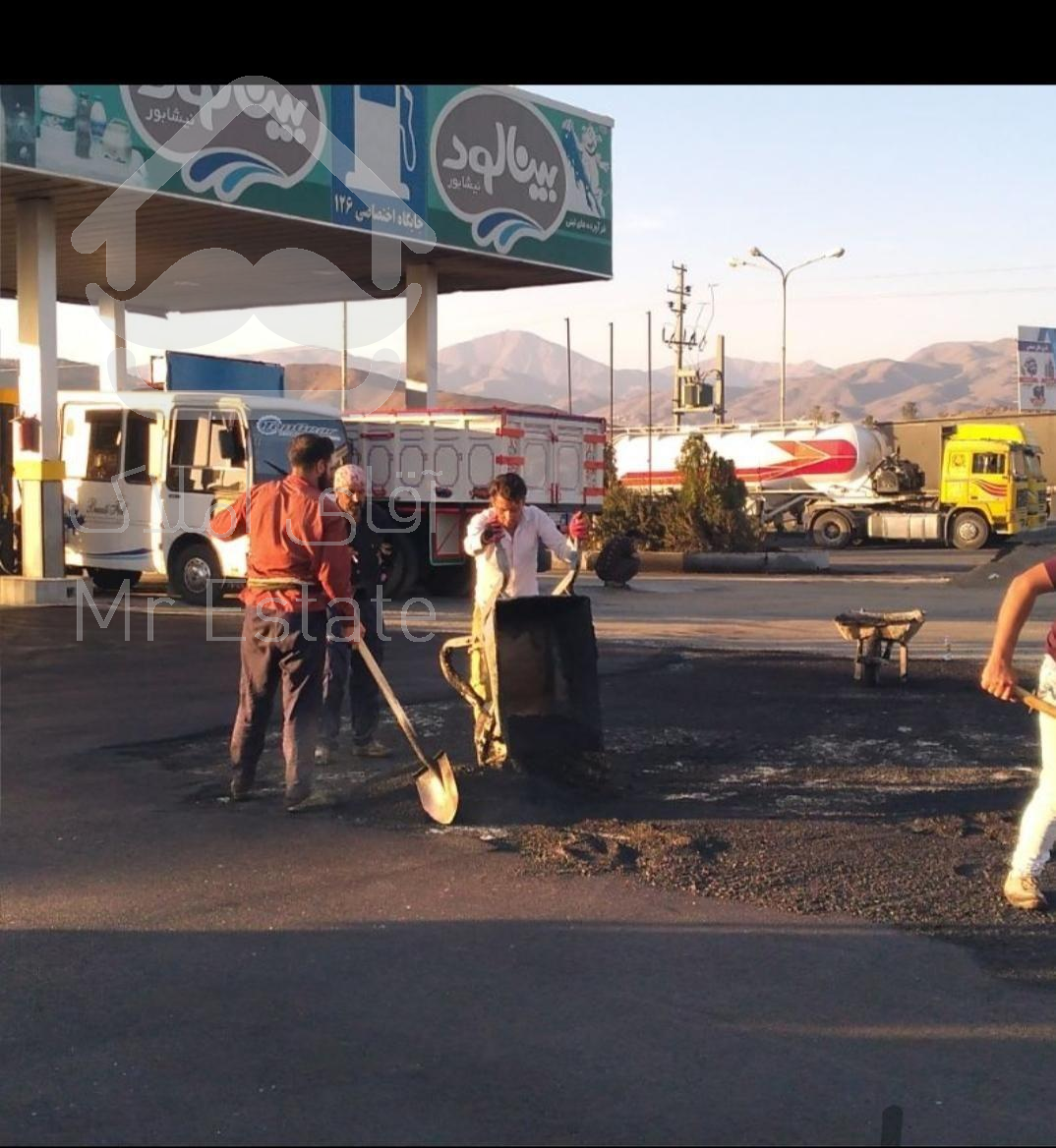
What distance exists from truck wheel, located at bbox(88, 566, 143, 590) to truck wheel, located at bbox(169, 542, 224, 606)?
4.32 feet

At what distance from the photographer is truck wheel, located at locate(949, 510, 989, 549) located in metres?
36.0

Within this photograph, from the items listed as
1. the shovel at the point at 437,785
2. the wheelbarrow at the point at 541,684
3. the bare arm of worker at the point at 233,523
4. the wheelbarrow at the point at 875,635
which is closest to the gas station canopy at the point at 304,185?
the wheelbarrow at the point at 875,635

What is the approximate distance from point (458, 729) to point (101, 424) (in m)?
11.6

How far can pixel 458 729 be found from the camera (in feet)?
35.2

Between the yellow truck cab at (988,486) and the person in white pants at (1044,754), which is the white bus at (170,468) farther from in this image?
the yellow truck cab at (988,486)

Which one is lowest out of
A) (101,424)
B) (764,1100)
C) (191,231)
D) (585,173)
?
(764,1100)

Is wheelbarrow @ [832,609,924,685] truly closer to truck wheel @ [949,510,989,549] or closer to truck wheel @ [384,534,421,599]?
truck wheel @ [384,534,421,599]

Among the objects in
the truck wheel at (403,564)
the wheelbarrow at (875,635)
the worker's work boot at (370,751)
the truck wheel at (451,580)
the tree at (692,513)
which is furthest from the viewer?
the tree at (692,513)

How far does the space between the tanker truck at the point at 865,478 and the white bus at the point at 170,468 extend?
16.9 m

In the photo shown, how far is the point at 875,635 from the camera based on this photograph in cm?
1279

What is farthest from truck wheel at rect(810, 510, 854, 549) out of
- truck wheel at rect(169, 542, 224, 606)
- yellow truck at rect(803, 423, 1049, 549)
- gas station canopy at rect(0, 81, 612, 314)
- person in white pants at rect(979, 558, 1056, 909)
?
person in white pants at rect(979, 558, 1056, 909)

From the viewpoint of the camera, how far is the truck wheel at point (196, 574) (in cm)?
1973
